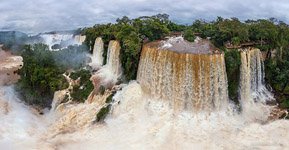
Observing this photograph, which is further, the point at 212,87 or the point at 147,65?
the point at 147,65

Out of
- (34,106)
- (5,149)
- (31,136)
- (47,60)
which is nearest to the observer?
(5,149)

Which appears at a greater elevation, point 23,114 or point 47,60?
point 47,60

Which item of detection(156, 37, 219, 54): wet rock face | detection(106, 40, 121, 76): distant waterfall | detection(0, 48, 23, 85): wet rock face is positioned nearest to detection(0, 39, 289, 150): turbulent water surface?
detection(156, 37, 219, 54): wet rock face

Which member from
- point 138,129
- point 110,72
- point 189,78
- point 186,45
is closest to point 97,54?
point 110,72

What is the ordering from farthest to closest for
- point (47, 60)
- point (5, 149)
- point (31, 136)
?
point (47, 60)
point (31, 136)
point (5, 149)

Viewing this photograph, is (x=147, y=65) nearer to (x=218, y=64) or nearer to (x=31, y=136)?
(x=218, y=64)

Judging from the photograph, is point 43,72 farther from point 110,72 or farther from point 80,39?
point 80,39

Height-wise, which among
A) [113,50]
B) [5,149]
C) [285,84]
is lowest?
[5,149]

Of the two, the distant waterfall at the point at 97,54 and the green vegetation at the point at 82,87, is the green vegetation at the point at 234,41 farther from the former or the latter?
the green vegetation at the point at 82,87

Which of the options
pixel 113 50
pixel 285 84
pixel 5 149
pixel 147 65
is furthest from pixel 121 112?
pixel 285 84
